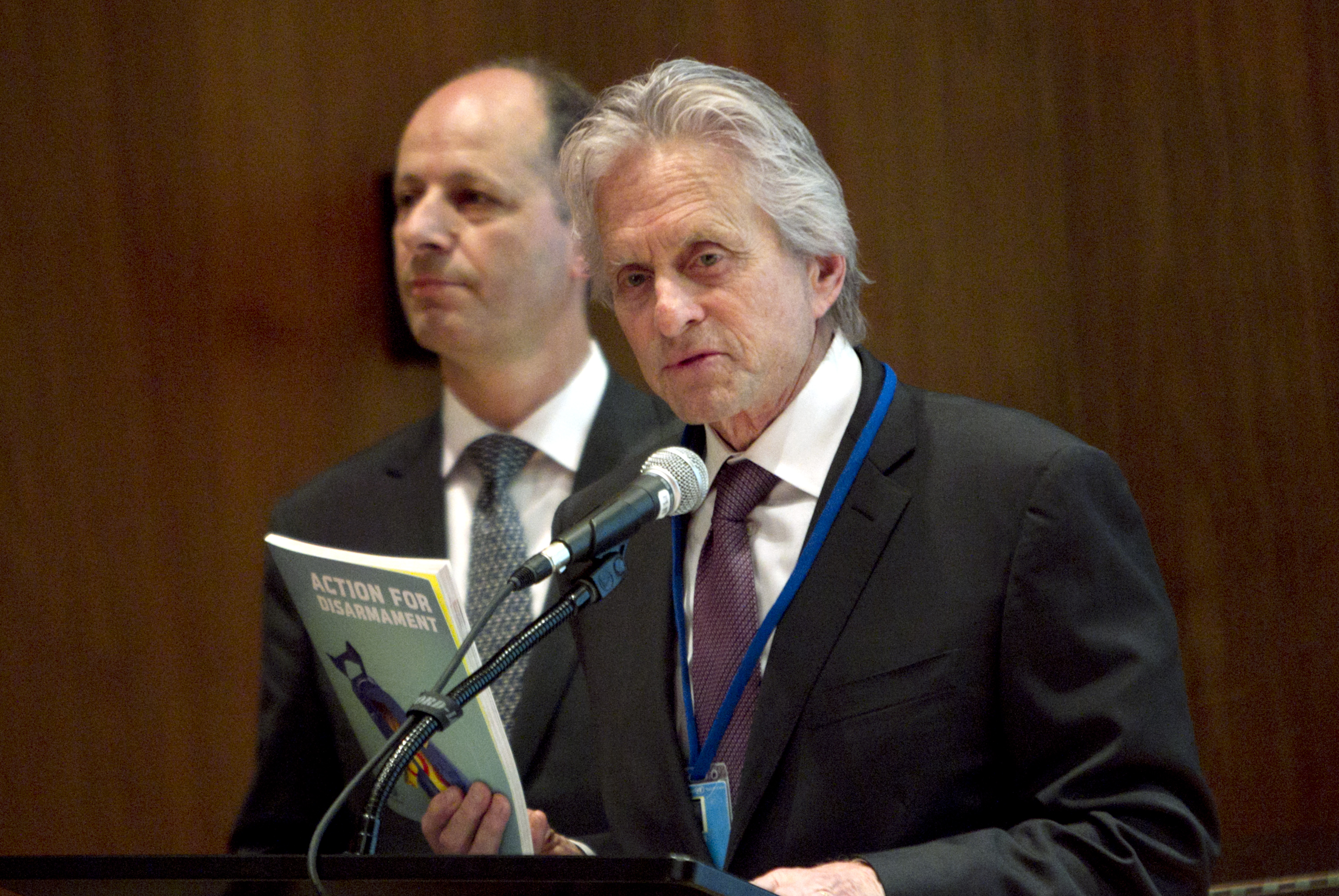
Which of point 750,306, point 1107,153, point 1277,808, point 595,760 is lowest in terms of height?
point 1277,808

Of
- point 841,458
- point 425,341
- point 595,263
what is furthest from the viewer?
point 425,341

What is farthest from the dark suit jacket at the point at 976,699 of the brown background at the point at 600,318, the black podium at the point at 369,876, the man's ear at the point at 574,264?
the brown background at the point at 600,318

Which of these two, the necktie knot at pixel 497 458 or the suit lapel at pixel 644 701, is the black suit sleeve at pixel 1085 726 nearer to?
the suit lapel at pixel 644 701

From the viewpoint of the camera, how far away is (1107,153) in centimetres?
290

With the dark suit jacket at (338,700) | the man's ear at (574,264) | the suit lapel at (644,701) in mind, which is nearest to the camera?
the suit lapel at (644,701)

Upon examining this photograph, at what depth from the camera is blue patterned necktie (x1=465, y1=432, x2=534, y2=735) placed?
236 cm

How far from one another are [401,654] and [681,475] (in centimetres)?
39

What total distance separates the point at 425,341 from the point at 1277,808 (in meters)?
2.02

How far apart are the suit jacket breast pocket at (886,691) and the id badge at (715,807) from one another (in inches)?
5.3

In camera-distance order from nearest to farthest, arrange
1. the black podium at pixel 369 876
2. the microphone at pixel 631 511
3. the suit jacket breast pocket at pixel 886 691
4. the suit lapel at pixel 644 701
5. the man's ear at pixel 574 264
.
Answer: the black podium at pixel 369 876 → the microphone at pixel 631 511 → the suit jacket breast pocket at pixel 886 691 → the suit lapel at pixel 644 701 → the man's ear at pixel 574 264

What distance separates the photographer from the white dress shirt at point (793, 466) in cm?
170

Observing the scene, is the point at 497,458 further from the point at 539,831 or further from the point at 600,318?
the point at 539,831

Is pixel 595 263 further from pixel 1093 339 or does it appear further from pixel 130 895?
pixel 1093 339

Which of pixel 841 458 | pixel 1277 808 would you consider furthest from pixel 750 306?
pixel 1277 808
